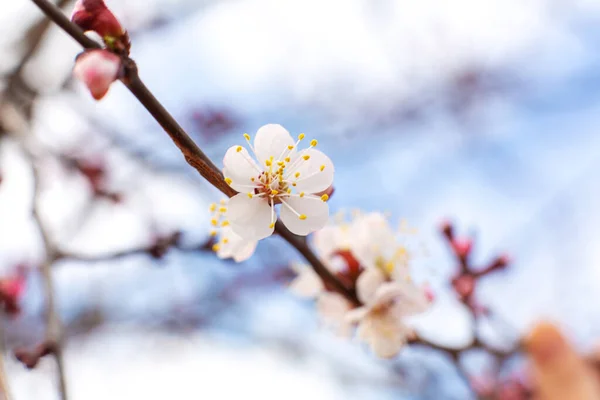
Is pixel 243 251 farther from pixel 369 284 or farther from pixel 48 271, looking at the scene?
pixel 48 271

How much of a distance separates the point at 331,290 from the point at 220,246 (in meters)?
0.31

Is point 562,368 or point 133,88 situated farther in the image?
point 562,368

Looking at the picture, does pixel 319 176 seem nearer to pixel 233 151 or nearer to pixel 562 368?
pixel 233 151

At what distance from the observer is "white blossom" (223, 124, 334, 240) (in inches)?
29.5

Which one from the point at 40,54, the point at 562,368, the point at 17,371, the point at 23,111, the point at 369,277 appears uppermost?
the point at 40,54

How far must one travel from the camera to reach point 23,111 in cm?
188

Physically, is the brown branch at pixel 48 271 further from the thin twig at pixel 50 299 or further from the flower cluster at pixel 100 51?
the flower cluster at pixel 100 51

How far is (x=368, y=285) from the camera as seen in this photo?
1.00 meters

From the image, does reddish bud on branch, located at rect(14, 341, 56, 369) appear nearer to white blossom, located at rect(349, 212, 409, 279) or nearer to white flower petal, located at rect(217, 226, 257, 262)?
white flower petal, located at rect(217, 226, 257, 262)

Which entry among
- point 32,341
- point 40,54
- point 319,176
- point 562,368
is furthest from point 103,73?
point 32,341

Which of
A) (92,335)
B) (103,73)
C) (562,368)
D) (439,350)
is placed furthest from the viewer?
(92,335)

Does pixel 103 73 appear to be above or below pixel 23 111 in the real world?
below

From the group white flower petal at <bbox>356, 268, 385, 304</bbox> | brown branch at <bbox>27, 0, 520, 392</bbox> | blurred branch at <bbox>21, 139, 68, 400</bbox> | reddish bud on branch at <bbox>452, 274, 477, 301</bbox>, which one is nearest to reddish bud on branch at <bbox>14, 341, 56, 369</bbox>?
blurred branch at <bbox>21, 139, 68, 400</bbox>

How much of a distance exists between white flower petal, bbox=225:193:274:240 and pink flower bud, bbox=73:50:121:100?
0.76 feet
